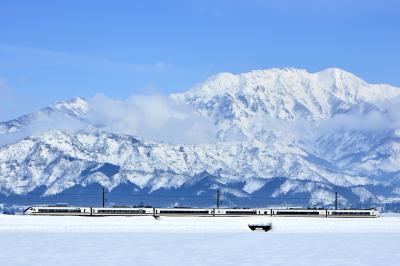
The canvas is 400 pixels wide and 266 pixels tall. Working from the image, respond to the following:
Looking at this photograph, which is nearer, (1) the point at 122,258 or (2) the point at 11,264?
(2) the point at 11,264

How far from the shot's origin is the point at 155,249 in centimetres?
13250

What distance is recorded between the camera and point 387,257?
113188 millimetres

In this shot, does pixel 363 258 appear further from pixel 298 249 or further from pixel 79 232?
pixel 79 232

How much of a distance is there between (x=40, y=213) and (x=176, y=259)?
3820 inches

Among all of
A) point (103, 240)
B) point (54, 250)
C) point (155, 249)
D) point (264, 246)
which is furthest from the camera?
point (103, 240)

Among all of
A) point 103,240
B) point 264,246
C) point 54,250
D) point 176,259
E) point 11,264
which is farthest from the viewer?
point 103,240

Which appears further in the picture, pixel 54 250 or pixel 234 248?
pixel 234 248

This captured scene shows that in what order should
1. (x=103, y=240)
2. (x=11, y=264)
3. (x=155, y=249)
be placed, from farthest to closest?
(x=103, y=240) → (x=155, y=249) → (x=11, y=264)

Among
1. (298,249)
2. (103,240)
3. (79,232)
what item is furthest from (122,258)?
(79,232)

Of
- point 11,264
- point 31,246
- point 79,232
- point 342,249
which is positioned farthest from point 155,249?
point 79,232

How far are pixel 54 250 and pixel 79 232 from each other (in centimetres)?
7162

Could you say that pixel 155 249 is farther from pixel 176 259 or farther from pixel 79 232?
pixel 79 232

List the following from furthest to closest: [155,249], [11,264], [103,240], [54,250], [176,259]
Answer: [103,240] → [155,249] → [54,250] → [176,259] → [11,264]

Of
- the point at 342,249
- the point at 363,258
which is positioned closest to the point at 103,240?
the point at 342,249
